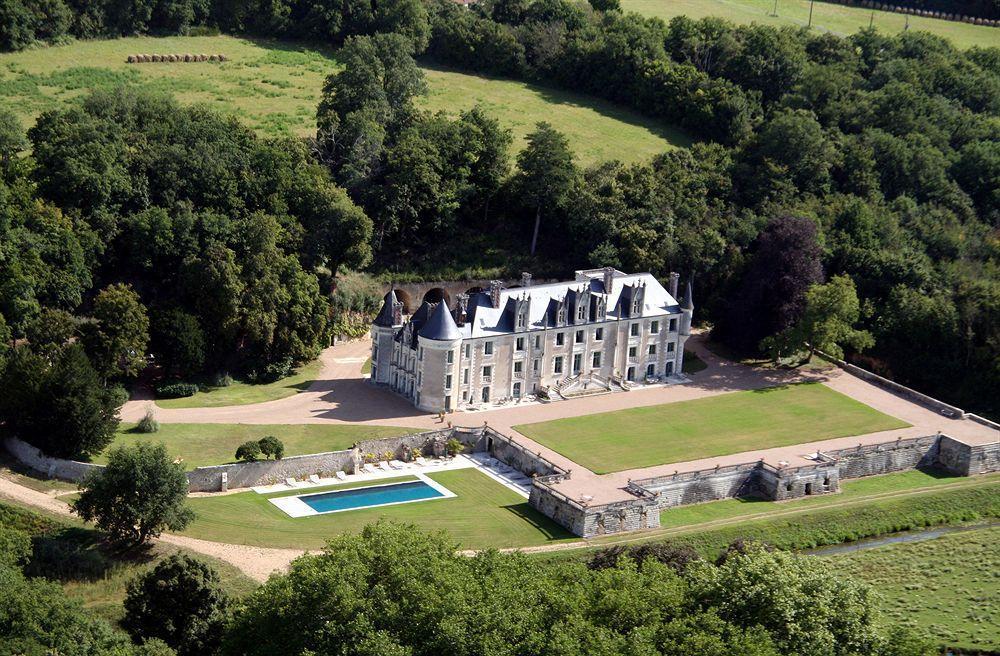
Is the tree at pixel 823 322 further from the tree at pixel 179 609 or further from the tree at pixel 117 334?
the tree at pixel 179 609

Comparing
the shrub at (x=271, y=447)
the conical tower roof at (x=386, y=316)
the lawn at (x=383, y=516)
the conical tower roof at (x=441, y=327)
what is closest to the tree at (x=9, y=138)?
the conical tower roof at (x=386, y=316)

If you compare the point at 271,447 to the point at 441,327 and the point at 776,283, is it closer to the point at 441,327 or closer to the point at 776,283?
the point at 441,327

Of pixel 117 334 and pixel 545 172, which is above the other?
pixel 545 172

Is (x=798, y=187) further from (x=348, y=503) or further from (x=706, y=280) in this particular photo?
(x=348, y=503)

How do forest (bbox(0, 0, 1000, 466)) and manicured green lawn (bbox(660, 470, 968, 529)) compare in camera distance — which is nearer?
manicured green lawn (bbox(660, 470, 968, 529))

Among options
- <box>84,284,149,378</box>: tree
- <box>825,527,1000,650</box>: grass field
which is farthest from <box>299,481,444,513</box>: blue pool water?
<box>825,527,1000,650</box>: grass field

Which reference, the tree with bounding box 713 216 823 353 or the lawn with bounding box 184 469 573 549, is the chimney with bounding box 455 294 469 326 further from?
the tree with bounding box 713 216 823 353

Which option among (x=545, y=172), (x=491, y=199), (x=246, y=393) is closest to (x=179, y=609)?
(x=246, y=393)
